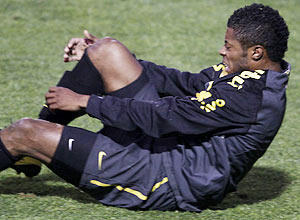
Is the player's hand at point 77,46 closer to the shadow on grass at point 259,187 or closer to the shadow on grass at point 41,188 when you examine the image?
the shadow on grass at point 41,188

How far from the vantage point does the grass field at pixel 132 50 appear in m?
3.56

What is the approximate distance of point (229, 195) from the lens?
3.93m

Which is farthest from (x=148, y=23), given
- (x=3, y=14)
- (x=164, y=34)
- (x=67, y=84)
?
(x=67, y=84)

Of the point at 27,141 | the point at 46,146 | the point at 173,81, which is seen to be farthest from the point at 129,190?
the point at 173,81

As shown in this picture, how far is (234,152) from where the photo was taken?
3.31m

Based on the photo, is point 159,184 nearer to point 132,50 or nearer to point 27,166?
point 27,166

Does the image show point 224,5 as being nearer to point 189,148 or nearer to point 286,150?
point 286,150

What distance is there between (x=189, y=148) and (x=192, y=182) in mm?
233

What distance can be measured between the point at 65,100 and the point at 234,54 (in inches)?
39.6

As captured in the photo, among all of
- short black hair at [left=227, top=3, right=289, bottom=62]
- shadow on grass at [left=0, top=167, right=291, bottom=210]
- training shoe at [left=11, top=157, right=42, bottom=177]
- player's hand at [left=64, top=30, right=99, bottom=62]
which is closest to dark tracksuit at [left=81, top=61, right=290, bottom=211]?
short black hair at [left=227, top=3, right=289, bottom=62]

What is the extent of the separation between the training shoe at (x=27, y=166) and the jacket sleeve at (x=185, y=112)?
600 mm

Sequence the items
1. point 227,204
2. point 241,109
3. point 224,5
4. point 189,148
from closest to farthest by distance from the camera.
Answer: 1. point 241,109
2. point 189,148
3. point 227,204
4. point 224,5

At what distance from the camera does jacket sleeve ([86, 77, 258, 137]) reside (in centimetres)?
324

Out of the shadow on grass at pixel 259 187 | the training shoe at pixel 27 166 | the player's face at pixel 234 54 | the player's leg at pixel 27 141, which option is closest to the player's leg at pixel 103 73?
the training shoe at pixel 27 166
